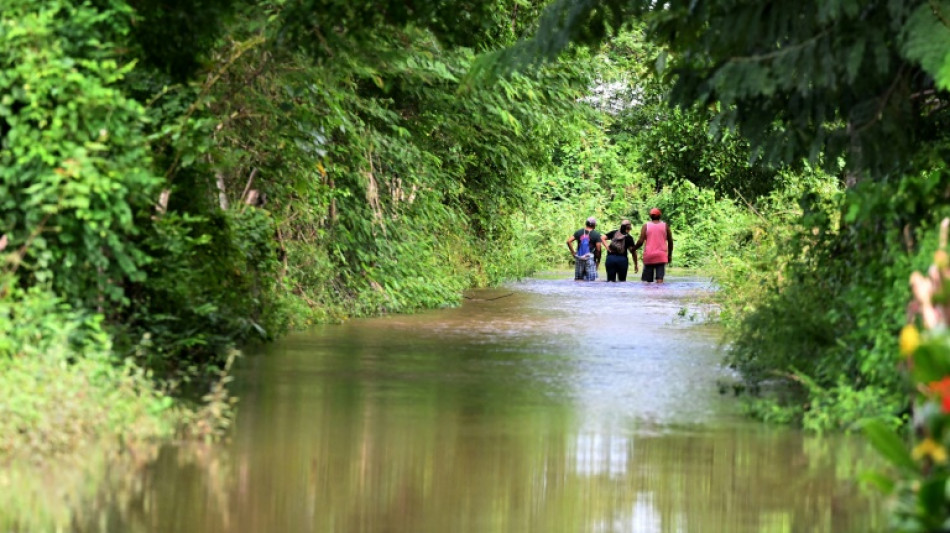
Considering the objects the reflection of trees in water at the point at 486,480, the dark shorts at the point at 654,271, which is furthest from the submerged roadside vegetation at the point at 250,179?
the dark shorts at the point at 654,271

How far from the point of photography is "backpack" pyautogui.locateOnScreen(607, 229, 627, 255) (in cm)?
3588

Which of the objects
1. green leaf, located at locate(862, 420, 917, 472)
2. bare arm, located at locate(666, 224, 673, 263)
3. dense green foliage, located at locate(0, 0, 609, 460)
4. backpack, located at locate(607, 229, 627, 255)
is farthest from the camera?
backpack, located at locate(607, 229, 627, 255)

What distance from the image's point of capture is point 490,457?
1061 cm

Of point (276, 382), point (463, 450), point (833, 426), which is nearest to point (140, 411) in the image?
point (463, 450)

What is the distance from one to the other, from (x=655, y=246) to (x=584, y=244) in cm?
267

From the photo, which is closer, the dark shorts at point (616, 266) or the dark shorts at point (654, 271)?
the dark shorts at point (654, 271)

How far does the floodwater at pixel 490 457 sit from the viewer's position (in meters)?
8.56

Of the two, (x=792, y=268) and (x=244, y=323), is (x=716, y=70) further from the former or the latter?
(x=244, y=323)

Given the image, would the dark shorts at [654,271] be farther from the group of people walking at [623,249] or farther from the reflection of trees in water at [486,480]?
the reflection of trees in water at [486,480]

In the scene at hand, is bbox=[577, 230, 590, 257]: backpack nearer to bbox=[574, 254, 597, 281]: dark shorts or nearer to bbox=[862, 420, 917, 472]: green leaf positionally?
bbox=[574, 254, 597, 281]: dark shorts

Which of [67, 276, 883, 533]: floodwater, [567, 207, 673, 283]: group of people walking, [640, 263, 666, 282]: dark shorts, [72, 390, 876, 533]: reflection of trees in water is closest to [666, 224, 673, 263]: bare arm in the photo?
[567, 207, 673, 283]: group of people walking

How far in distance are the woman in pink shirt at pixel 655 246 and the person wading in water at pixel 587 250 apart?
1.26 meters

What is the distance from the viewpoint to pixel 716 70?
12.7 m

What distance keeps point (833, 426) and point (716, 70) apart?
2.90 m
